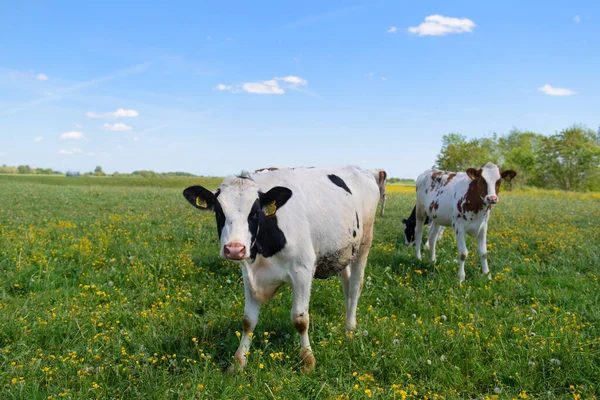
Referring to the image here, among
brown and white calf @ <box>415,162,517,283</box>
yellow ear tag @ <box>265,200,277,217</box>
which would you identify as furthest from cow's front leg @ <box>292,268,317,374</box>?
brown and white calf @ <box>415,162,517,283</box>

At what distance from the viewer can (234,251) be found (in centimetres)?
370

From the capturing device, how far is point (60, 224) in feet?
37.6

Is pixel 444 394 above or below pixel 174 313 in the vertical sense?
below

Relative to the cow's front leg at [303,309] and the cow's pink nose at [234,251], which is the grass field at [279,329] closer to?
the cow's front leg at [303,309]

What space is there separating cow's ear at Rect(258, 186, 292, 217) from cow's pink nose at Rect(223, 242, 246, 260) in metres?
0.62

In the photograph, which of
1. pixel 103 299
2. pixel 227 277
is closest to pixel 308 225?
pixel 227 277

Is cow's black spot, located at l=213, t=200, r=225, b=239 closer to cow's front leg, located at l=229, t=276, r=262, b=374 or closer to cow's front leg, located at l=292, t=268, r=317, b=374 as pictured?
cow's front leg, located at l=229, t=276, r=262, b=374

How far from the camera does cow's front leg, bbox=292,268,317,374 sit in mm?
4492

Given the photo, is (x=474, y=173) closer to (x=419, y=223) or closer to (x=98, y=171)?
(x=419, y=223)

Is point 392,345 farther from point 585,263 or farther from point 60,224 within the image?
point 60,224

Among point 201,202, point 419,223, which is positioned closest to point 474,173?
point 419,223

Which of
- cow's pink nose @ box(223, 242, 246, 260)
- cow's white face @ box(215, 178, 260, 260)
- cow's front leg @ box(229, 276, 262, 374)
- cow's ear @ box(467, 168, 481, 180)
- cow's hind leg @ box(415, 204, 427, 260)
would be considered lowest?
cow's front leg @ box(229, 276, 262, 374)

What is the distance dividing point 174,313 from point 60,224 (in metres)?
7.59

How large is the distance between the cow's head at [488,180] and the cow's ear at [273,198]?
5.41m
